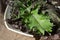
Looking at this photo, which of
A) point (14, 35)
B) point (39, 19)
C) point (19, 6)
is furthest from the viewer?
point (14, 35)

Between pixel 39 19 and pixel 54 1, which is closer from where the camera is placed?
pixel 39 19

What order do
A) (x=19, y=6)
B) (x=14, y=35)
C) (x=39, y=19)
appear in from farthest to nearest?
Result: (x=14, y=35) < (x=19, y=6) < (x=39, y=19)

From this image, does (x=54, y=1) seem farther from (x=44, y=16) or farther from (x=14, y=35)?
(x=14, y=35)

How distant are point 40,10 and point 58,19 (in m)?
0.12

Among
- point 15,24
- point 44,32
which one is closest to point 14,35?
point 15,24

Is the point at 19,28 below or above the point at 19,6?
below

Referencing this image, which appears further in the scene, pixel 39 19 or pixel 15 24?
pixel 15 24

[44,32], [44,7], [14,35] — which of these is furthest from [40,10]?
[14,35]

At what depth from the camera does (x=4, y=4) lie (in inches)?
51.8

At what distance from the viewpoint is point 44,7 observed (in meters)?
1.13

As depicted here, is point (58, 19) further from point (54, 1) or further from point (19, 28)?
point (19, 28)

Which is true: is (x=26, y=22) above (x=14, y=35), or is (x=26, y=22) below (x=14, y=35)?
above

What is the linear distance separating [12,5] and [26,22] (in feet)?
0.59

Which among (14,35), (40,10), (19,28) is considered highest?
(40,10)
